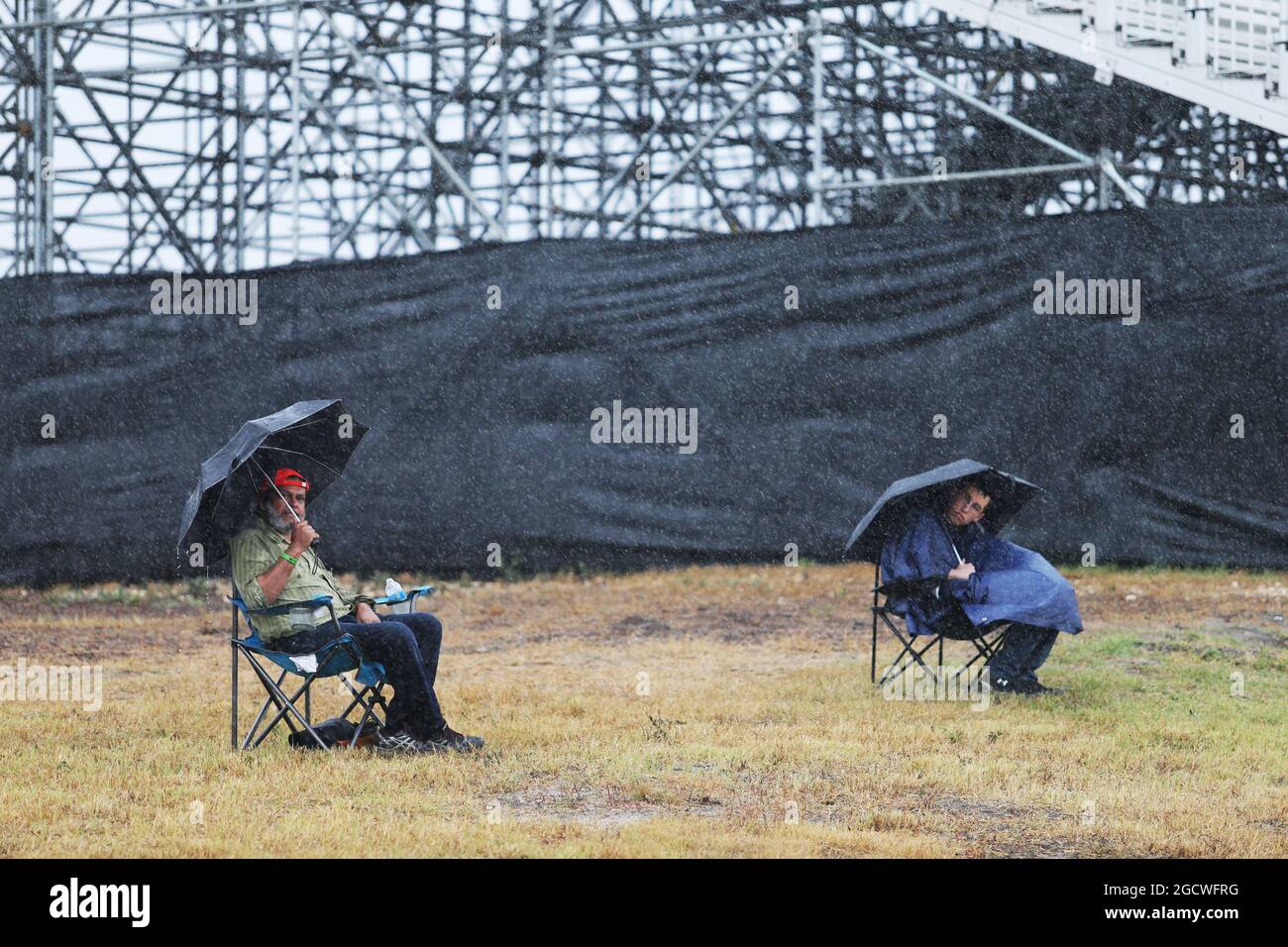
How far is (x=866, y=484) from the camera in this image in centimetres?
1342

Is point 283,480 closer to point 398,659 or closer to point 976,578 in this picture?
point 398,659

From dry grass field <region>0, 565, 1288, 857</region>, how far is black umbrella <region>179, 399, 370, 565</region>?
1.00 meters

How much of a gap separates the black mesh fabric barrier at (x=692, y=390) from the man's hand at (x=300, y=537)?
6468 mm

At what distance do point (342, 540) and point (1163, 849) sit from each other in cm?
907

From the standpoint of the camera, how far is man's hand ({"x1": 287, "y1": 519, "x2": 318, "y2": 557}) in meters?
7.11

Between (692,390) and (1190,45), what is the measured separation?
6817 mm

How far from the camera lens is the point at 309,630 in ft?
24.1

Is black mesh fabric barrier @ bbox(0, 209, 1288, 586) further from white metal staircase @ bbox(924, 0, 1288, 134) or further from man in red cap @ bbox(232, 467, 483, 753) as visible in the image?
man in red cap @ bbox(232, 467, 483, 753)

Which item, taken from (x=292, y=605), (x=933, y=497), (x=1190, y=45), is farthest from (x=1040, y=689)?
(x=1190, y=45)

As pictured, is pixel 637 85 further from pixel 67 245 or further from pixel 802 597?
pixel 802 597

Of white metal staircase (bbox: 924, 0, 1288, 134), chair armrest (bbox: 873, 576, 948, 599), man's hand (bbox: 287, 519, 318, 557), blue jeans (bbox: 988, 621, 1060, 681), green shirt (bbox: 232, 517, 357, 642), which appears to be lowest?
blue jeans (bbox: 988, 621, 1060, 681)

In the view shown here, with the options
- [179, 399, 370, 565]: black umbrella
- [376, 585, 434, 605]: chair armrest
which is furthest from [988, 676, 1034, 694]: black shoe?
[179, 399, 370, 565]: black umbrella

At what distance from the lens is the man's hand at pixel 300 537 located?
7.11 metres

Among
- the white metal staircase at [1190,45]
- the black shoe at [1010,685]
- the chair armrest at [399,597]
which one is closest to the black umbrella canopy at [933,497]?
the black shoe at [1010,685]
